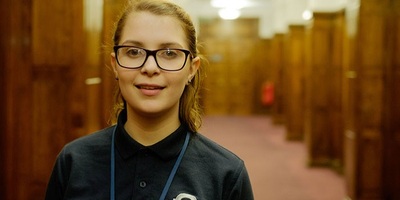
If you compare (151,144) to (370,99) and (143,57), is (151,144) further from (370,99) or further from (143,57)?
(370,99)

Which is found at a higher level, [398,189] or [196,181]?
[196,181]

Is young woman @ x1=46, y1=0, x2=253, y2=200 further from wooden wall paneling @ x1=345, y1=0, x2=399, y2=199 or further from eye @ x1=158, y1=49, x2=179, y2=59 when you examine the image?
wooden wall paneling @ x1=345, y1=0, x2=399, y2=199

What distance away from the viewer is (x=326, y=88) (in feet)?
27.9

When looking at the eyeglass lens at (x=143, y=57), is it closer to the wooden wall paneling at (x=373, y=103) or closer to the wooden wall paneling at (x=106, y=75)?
the wooden wall paneling at (x=106, y=75)

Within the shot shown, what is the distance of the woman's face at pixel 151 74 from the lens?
1.48m

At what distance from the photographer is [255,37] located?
1939cm

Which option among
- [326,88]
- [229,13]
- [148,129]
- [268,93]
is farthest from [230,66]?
[148,129]

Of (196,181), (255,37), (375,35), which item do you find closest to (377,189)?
(375,35)

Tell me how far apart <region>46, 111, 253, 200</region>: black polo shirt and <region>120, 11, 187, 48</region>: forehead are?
27 cm

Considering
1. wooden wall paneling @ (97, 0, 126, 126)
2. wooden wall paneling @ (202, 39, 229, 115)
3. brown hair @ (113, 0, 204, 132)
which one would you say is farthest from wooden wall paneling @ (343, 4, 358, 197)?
wooden wall paneling @ (202, 39, 229, 115)

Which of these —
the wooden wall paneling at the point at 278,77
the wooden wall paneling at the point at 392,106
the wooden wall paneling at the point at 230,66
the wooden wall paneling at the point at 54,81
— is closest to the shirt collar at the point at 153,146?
the wooden wall paneling at the point at 54,81

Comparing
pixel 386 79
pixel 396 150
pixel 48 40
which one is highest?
pixel 48 40

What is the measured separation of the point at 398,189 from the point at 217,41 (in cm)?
→ 1437

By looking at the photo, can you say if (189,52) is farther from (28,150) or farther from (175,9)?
(28,150)
